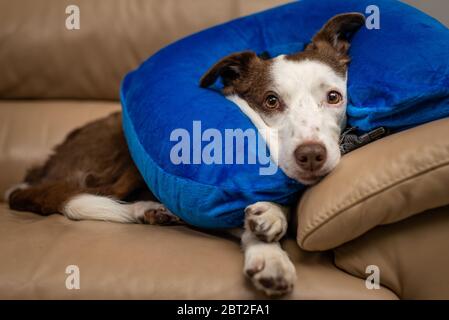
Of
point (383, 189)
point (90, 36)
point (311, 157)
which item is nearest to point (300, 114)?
point (311, 157)

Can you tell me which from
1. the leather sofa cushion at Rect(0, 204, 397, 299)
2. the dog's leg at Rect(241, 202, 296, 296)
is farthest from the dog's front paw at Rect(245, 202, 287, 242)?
the leather sofa cushion at Rect(0, 204, 397, 299)

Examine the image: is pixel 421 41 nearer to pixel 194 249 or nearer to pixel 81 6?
pixel 194 249

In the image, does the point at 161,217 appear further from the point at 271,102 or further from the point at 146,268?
the point at 271,102

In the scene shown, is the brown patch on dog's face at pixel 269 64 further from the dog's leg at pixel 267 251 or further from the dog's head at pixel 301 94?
the dog's leg at pixel 267 251

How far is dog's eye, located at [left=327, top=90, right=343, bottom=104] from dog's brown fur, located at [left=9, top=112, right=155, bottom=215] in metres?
0.92

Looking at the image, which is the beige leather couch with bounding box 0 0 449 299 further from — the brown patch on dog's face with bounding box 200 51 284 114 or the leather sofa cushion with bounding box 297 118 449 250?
the brown patch on dog's face with bounding box 200 51 284 114

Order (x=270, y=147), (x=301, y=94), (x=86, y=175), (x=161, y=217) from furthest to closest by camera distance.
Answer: (x=86, y=175)
(x=161, y=217)
(x=301, y=94)
(x=270, y=147)

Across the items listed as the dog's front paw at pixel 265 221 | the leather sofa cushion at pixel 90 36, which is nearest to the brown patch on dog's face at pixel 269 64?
the dog's front paw at pixel 265 221

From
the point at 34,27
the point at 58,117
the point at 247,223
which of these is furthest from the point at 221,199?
the point at 34,27

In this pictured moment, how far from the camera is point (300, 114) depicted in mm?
1726

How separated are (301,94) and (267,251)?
645mm

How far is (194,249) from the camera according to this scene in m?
1.60

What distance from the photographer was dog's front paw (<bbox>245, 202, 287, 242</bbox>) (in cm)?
149
